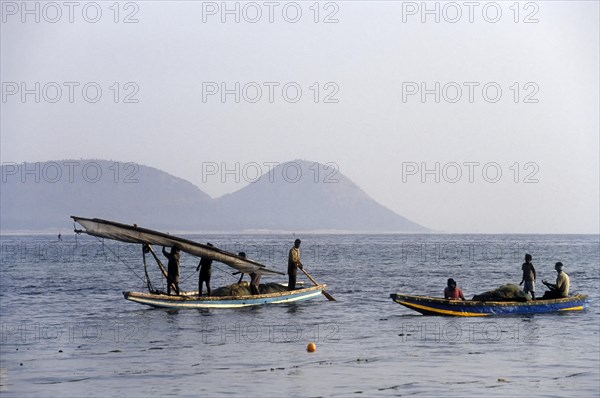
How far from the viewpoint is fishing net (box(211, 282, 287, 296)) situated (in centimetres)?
3725

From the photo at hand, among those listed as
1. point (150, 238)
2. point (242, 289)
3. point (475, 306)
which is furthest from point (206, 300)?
point (475, 306)

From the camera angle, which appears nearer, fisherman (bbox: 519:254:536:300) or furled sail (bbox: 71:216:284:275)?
furled sail (bbox: 71:216:284:275)

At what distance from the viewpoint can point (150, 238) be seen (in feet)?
110

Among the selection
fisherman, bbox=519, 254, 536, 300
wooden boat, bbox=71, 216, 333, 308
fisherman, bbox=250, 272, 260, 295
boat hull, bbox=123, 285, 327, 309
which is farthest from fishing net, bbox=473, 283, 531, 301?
fisherman, bbox=250, 272, 260, 295

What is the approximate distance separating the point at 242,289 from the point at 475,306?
9585 millimetres

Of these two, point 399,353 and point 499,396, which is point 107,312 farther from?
point 499,396

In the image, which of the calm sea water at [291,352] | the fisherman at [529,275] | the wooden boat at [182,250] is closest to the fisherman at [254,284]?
the wooden boat at [182,250]

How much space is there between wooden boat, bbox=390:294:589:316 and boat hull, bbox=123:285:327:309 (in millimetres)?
6667

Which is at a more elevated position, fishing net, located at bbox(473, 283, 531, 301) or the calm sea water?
fishing net, located at bbox(473, 283, 531, 301)

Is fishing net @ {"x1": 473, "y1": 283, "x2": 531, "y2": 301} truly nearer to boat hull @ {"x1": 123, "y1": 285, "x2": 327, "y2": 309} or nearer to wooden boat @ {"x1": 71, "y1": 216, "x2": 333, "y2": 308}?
wooden boat @ {"x1": 71, "y1": 216, "x2": 333, "y2": 308}

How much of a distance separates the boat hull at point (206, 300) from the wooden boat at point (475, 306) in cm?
667

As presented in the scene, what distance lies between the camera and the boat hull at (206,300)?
1387 inches

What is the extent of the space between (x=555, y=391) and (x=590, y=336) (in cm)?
991

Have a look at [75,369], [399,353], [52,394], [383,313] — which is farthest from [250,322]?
[52,394]
